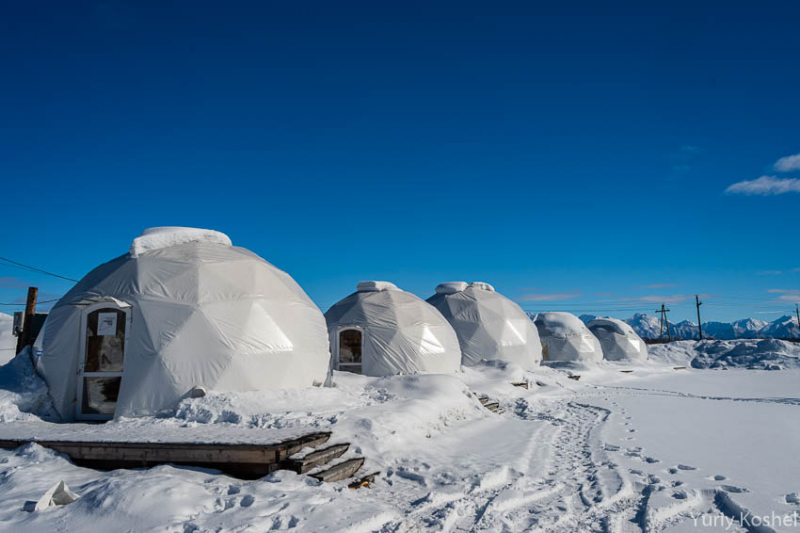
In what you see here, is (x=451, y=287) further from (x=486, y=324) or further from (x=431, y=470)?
(x=431, y=470)

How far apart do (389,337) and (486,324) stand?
6.71 m

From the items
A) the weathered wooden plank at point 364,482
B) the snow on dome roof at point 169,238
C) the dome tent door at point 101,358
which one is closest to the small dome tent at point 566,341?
the snow on dome roof at point 169,238

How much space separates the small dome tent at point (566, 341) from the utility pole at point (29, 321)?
23.5 meters

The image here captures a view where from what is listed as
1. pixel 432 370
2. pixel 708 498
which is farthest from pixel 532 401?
pixel 708 498

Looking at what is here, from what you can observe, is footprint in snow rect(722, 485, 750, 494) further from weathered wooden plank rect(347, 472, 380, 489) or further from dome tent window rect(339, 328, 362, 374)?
dome tent window rect(339, 328, 362, 374)

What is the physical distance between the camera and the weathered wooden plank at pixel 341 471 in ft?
17.2

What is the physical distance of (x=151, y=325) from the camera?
313 inches

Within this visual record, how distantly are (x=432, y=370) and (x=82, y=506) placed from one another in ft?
38.4

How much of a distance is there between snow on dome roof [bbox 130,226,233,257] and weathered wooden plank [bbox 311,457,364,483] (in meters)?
5.88

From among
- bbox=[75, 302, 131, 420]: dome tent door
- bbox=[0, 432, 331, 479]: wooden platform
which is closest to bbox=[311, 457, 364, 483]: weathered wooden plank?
bbox=[0, 432, 331, 479]: wooden platform

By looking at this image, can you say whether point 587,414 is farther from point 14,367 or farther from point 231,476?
point 14,367

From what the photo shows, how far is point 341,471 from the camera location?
553cm

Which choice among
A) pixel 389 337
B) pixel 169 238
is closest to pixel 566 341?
pixel 389 337

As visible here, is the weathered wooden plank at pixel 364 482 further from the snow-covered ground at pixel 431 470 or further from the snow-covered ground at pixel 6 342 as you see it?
the snow-covered ground at pixel 6 342
